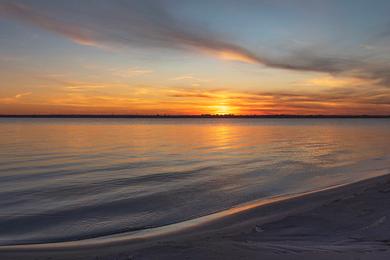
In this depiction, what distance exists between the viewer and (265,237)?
9117mm

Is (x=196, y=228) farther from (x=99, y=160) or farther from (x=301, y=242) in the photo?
(x=99, y=160)

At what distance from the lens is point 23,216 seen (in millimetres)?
12922

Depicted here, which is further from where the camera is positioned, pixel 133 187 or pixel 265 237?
pixel 133 187

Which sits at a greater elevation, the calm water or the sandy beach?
the sandy beach

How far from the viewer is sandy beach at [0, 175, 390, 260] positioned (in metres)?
7.32

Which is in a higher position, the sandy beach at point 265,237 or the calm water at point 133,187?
the sandy beach at point 265,237

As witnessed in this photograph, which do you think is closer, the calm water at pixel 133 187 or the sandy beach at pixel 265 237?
the sandy beach at pixel 265 237

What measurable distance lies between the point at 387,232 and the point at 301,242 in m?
2.24

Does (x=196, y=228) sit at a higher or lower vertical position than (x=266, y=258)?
lower

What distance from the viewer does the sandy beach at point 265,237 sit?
24.0 ft

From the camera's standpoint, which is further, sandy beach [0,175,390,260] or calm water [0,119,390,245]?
calm water [0,119,390,245]

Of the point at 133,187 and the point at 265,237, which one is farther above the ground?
the point at 265,237

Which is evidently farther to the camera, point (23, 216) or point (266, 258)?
point (23, 216)

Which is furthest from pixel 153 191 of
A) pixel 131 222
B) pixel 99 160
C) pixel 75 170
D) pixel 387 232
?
pixel 99 160
